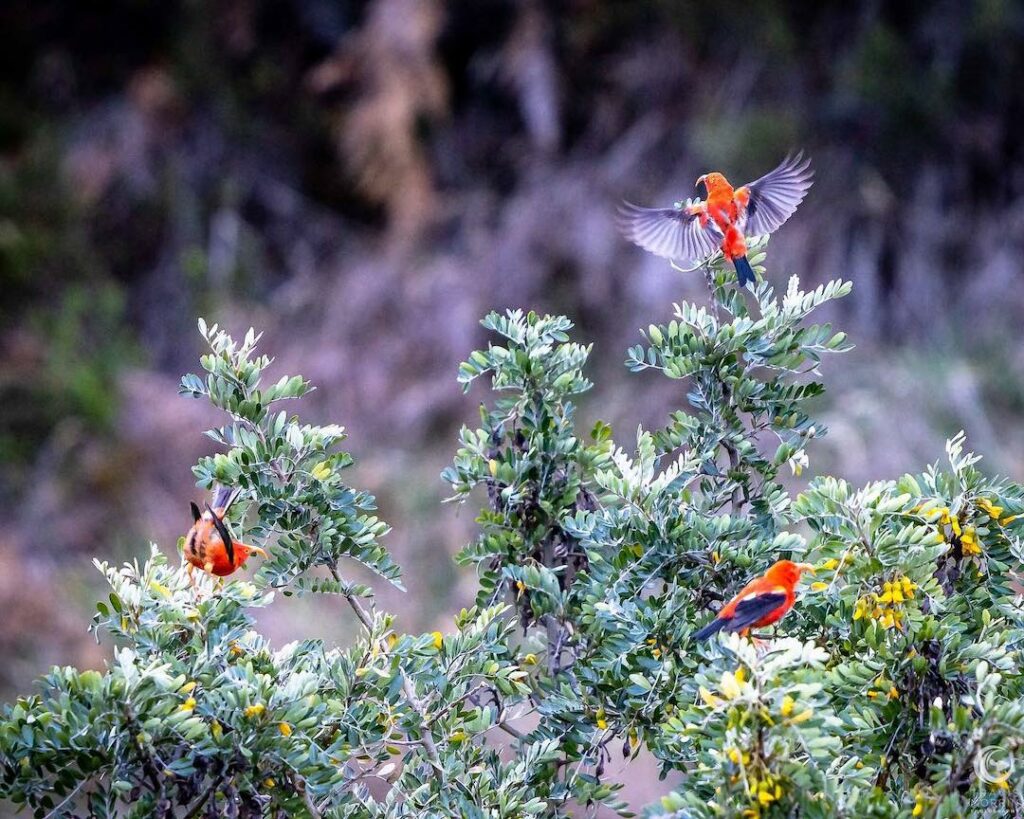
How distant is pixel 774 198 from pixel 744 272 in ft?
1.44

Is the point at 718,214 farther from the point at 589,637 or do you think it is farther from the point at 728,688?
the point at 728,688

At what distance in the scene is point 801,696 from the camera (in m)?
1.44

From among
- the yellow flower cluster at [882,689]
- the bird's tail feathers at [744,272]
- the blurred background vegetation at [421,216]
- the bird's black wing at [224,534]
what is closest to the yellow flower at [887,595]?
the yellow flower cluster at [882,689]

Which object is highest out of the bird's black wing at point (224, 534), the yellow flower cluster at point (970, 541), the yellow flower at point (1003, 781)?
the bird's black wing at point (224, 534)

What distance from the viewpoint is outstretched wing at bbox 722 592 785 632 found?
168 centimetres

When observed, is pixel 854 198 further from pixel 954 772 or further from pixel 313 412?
pixel 954 772

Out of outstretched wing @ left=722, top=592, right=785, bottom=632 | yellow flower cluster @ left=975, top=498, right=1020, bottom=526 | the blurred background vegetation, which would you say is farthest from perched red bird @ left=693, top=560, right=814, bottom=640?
the blurred background vegetation

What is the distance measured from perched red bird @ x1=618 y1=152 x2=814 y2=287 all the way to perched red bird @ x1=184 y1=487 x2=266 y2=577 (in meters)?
1.07

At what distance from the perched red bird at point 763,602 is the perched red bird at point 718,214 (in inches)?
31.3

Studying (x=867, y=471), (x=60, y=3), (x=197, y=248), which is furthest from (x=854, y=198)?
(x=60, y=3)

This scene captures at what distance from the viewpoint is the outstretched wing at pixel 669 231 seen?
2.40 metres

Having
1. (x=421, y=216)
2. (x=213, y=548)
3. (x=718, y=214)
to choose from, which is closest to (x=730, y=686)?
(x=213, y=548)

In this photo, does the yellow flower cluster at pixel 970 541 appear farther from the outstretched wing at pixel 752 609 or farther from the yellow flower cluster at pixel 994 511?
the outstretched wing at pixel 752 609

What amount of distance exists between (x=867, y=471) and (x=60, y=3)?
7.28 meters
